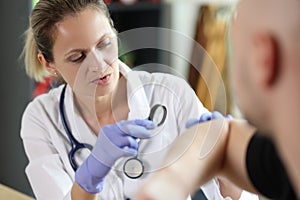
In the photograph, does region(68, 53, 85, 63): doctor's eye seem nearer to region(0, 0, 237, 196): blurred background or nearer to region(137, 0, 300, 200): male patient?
region(0, 0, 237, 196): blurred background

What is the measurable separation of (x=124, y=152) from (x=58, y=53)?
0.26 m

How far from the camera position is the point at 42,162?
92cm

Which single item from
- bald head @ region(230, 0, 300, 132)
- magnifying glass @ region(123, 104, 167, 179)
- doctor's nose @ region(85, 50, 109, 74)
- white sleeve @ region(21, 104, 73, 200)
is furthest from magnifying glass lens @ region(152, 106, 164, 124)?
bald head @ region(230, 0, 300, 132)

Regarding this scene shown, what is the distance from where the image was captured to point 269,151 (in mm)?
481

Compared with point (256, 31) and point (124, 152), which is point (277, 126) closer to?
point (256, 31)

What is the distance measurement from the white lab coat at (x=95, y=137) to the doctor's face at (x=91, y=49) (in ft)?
0.11

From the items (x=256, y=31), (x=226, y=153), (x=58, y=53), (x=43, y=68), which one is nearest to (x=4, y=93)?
(x=43, y=68)

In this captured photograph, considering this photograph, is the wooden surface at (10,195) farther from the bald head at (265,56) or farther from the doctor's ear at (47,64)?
the bald head at (265,56)

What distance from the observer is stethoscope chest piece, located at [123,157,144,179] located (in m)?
0.73

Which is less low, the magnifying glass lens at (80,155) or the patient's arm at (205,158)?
the patient's arm at (205,158)

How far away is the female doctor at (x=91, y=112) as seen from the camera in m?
0.71

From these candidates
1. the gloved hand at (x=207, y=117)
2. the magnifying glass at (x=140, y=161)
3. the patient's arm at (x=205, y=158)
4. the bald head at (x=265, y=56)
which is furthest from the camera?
the magnifying glass at (x=140, y=161)

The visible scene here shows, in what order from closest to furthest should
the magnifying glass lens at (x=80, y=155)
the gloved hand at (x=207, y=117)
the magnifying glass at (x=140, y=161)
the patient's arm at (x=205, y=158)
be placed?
1. the patient's arm at (x=205, y=158)
2. the gloved hand at (x=207, y=117)
3. the magnifying glass at (x=140, y=161)
4. the magnifying glass lens at (x=80, y=155)

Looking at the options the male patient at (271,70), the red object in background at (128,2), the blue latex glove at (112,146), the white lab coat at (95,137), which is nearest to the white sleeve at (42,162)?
the white lab coat at (95,137)
